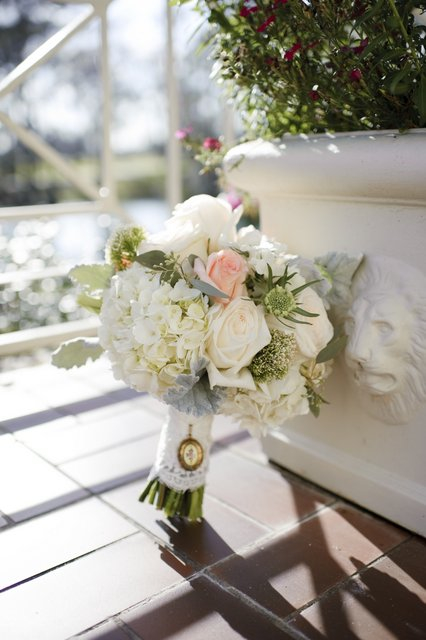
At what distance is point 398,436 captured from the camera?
1494 millimetres

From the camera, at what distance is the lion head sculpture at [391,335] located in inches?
53.9

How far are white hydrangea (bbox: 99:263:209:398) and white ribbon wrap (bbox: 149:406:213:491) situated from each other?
0.57 feet

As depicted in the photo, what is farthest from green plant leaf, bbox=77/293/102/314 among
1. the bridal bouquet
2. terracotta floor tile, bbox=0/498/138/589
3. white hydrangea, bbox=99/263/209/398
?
terracotta floor tile, bbox=0/498/138/589

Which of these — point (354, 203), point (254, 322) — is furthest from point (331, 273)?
point (254, 322)

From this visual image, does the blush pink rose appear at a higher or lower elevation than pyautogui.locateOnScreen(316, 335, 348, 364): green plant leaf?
higher

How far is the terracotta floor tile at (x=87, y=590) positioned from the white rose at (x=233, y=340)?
43cm

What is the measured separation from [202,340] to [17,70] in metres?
1.69

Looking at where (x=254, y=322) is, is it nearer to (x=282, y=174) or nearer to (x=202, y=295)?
(x=202, y=295)

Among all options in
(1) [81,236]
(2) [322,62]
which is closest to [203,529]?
(2) [322,62]

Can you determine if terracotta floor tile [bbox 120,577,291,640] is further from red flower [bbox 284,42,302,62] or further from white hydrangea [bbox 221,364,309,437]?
red flower [bbox 284,42,302,62]

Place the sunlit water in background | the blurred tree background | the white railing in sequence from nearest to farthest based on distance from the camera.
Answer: the white railing, the blurred tree background, the sunlit water in background

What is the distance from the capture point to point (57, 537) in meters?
1.49

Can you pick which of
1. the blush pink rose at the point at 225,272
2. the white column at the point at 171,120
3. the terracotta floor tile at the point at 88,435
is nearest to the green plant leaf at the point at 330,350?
the blush pink rose at the point at 225,272

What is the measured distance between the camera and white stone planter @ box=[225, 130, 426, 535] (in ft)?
4.49
